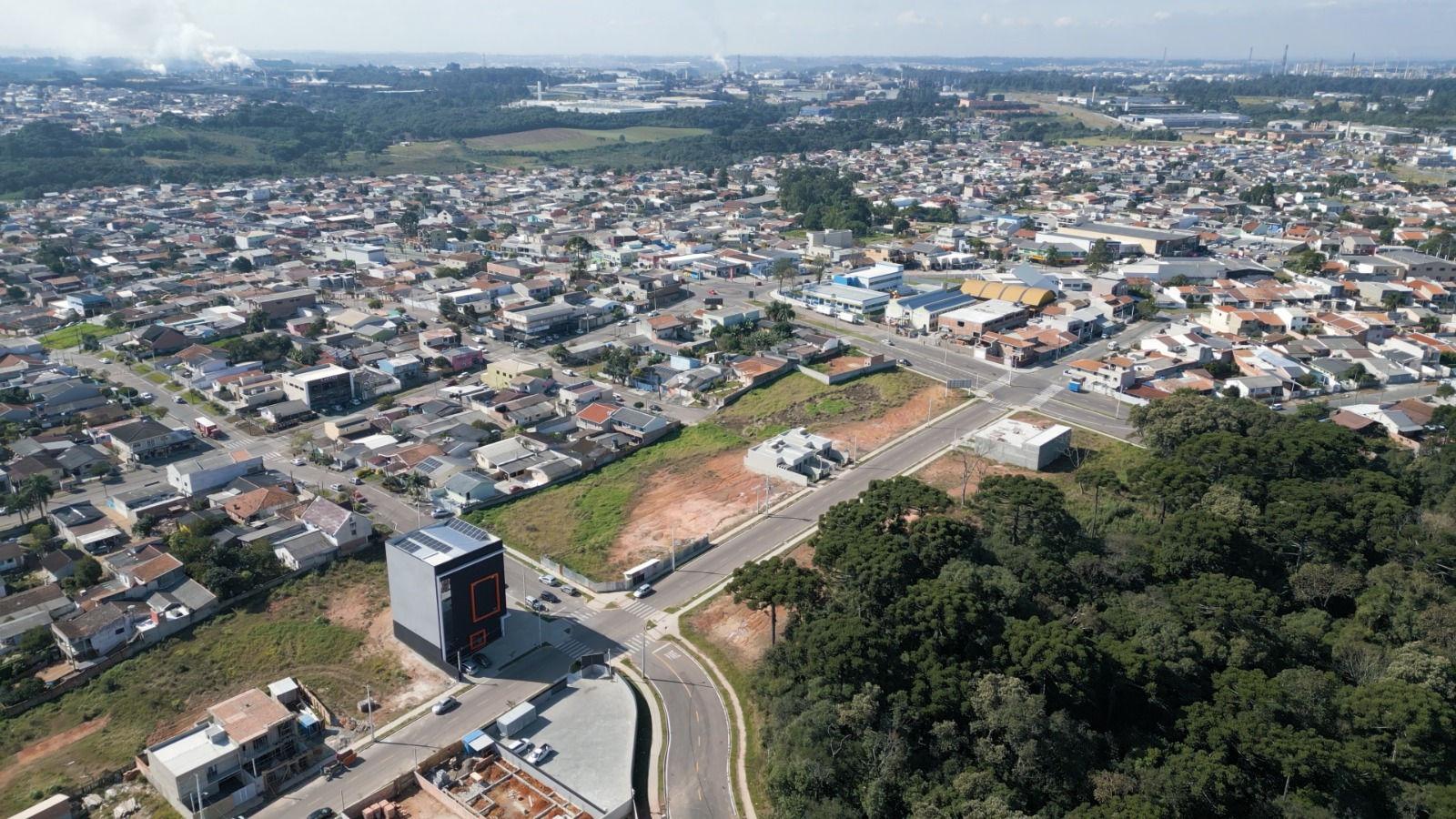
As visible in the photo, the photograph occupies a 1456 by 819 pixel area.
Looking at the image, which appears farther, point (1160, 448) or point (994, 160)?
point (994, 160)

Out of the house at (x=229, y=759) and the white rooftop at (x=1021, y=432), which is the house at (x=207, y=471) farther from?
the white rooftop at (x=1021, y=432)

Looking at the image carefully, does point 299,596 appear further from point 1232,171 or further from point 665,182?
point 1232,171

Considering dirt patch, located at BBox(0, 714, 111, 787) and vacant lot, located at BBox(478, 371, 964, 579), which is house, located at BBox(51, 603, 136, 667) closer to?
dirt patch, located at BBox(0, 714, 111, 787)

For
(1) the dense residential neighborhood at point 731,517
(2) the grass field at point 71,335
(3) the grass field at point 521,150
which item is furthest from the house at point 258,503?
(3) the grass field at point 521,150

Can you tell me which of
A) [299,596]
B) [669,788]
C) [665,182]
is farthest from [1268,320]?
[665,182]

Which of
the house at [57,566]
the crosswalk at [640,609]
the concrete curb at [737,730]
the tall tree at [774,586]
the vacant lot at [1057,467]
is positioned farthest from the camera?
the vacant lot at [1057,467]

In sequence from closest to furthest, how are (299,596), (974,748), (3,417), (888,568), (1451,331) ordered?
(974,748), (888,568), (299,596), (3,417), (1451,331)

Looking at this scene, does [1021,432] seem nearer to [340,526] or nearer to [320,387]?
[340,526]
